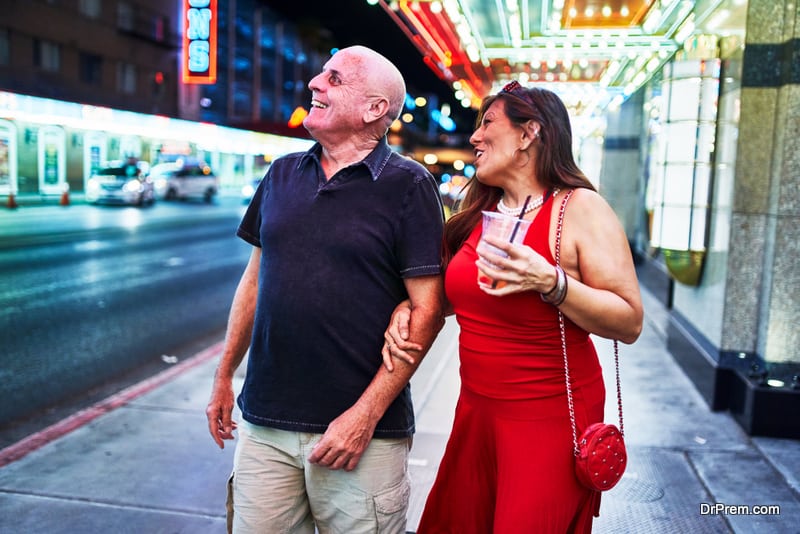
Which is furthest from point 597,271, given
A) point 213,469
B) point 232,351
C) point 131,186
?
point 131,186

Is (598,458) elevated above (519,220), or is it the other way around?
(519,220)

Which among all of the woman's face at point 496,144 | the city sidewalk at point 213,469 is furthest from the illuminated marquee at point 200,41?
the woman's face at point 496,144

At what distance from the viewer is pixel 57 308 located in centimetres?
941

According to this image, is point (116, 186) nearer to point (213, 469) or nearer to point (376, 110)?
point (213, 469)

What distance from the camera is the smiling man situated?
7.24 feet

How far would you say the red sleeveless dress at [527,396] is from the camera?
209 centimetres

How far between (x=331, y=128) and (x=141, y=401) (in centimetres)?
401

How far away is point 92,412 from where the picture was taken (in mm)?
5336

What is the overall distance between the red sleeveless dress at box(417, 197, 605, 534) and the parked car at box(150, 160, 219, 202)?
32827 mm

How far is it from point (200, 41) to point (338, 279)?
23.0 meters

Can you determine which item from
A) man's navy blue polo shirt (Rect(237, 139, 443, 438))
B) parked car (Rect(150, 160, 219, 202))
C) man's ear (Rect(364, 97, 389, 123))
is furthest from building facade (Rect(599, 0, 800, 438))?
parked car (Rect(150, 160, 219, 202))

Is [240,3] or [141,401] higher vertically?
[240,3]

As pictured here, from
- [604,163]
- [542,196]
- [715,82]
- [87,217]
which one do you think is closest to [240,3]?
[87,217]

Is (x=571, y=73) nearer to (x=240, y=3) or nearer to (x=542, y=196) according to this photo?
(x=542, y=196)
